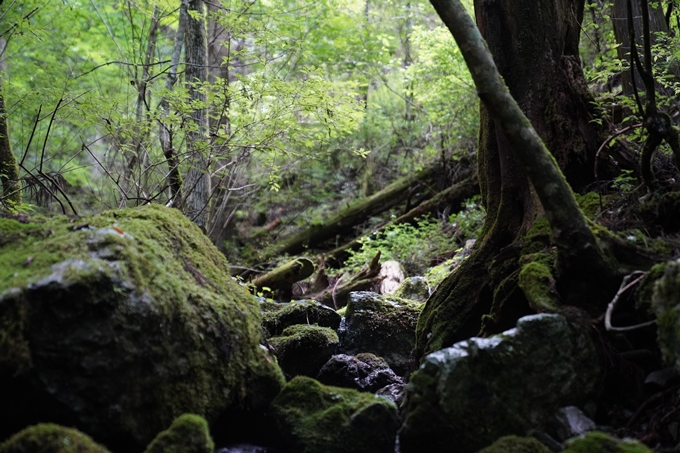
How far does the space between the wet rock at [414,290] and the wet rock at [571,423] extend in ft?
13.9

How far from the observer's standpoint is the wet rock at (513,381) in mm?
3268

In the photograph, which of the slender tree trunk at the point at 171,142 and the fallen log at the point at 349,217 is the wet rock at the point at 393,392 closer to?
the slender tree trunk at the point at 171,142

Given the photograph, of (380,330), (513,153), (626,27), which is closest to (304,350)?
(380,330)

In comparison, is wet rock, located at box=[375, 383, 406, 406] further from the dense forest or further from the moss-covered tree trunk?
the moss-covered tree trunk

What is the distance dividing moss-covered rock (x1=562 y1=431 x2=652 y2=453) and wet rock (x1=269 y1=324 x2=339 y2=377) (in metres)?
2.84

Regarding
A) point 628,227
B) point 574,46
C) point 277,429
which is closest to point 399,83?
point 574,46

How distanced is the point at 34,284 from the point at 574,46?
5283mm

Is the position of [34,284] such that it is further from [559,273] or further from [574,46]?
[574,46]

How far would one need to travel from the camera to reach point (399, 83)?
16000mm

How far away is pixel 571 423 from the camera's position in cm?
307

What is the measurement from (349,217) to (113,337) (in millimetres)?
9700

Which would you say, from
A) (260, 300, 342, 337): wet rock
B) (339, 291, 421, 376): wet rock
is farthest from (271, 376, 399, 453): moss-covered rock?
(260, 300, 342, 337): wet rock

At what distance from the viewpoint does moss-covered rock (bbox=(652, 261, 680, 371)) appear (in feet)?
8.99

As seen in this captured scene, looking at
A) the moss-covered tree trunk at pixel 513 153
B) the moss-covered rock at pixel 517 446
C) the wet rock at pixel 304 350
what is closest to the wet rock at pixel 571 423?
the moss-covered rock at pixel 517 446
